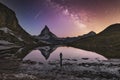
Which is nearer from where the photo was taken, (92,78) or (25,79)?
(25,79)

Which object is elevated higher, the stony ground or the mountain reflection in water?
the mountain reflection in water

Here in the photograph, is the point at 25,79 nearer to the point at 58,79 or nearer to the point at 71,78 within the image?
the point at 58,79

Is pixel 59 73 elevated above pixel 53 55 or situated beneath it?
situated beneath

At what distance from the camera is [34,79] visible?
3195cm

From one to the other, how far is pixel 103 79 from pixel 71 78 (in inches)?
198

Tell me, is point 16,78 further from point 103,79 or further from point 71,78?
point 103,79

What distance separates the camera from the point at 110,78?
114 ft

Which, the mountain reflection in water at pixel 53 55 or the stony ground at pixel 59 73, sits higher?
the mountain reflection in water at pixel 53 55

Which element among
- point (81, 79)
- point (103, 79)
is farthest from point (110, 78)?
point (81, 79)

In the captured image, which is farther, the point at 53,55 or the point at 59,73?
the point at 53,55

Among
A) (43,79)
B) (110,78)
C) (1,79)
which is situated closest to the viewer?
(1,79)

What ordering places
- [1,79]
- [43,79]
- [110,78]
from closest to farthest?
[1,79] < [43,79] < [110,78]

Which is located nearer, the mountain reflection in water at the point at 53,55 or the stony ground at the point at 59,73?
the stony ground at the point at 59,73

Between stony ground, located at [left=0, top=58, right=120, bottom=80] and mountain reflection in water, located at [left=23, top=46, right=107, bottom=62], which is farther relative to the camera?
mountain reflection in water, located at [left=23, top=46, right=107, bottom=62]
